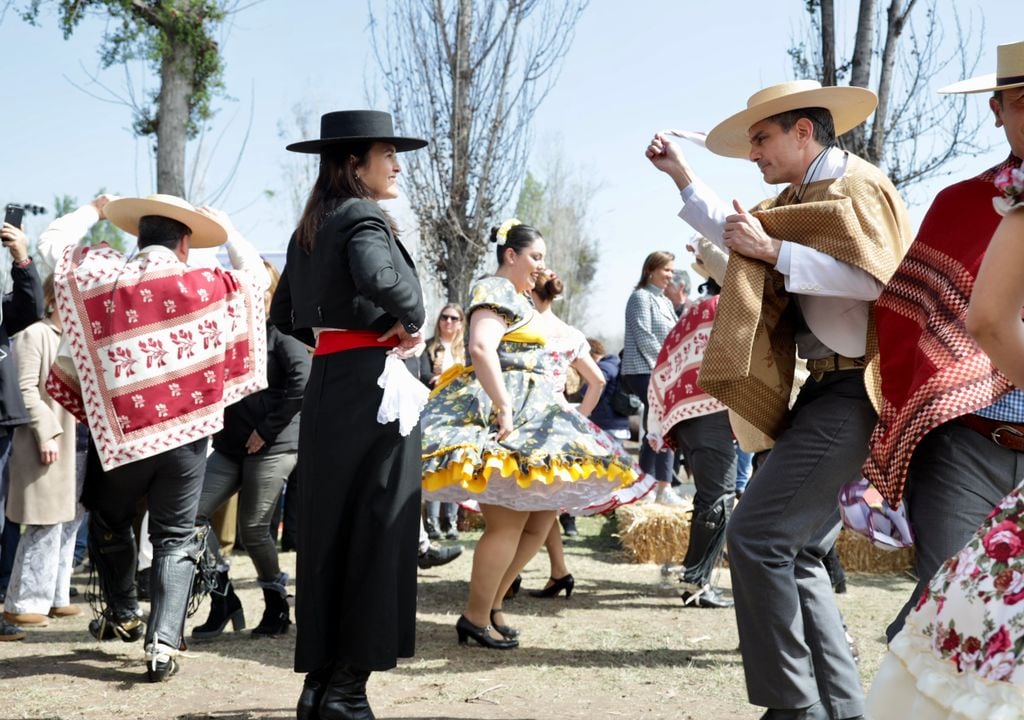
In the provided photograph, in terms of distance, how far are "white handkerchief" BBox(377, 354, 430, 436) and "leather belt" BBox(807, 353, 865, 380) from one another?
1359 millimetres

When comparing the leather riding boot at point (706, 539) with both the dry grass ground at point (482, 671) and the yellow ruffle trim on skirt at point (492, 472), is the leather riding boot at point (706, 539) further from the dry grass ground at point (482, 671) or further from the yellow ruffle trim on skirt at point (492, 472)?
the yellow ruffle trim on skirt at point (492, 472)

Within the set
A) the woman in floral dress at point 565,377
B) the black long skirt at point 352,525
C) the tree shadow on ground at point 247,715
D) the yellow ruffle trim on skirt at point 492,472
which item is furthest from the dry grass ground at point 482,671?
the yellow ruffle trim on skirt at point 492,472

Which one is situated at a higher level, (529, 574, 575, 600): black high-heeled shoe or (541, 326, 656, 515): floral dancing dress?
(541, 326, 656, 515): floral dancing dress

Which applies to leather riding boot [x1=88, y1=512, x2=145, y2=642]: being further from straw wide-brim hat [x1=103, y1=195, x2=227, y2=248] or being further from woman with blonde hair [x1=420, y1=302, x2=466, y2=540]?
woman with blonde hair [x1=420, y1=302, x2=466, y2=540]

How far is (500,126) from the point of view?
18.5 meters

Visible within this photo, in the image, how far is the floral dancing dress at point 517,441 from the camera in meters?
5.48

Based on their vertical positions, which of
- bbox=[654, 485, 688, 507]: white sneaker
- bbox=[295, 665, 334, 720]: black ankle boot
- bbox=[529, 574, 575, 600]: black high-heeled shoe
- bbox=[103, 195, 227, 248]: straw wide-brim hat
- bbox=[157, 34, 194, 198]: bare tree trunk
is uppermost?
bbox=[157, 34, 194, 198]: bare tree trunk

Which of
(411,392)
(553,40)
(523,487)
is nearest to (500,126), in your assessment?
(553,40)

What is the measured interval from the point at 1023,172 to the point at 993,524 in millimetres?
639

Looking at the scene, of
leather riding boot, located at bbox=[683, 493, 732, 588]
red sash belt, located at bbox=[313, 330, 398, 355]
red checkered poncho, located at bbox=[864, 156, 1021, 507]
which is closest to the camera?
red checkered poncho, located at bbox=[864, 156, 1021, 507]

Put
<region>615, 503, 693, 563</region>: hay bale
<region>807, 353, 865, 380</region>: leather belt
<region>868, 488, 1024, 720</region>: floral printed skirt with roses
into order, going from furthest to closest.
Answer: <region>615, 503, 693, 563</region>: hay bale → <region>807, 353, 865, 380</region>: leather belt → <region>868, 488, 1024, 720</region>: floral printed skirt with roses

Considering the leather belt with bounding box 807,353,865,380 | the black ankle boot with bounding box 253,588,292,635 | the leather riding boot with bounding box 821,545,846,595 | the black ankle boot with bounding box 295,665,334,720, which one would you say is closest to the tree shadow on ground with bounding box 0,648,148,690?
the black ankle boot with bounding box 253,588,292,635

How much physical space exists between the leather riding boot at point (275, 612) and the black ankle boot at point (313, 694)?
1.91m

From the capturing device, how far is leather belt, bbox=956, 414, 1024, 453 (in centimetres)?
283
